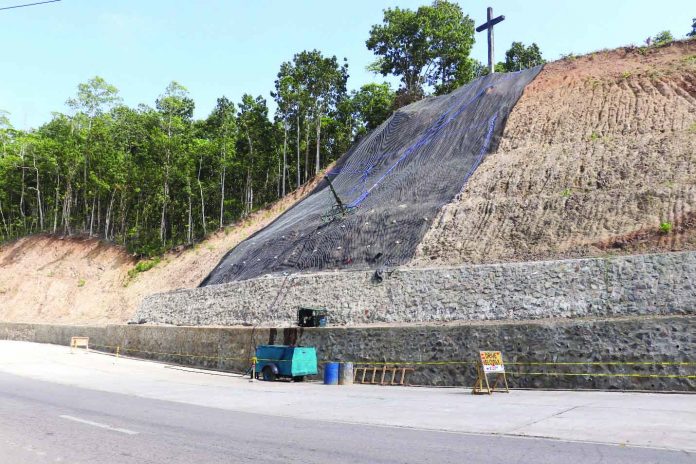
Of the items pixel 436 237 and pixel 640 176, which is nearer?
pixel 640 176

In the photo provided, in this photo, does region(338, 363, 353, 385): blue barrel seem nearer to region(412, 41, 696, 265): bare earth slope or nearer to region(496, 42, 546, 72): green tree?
region(412, 41, 696, 265): bare earth slope

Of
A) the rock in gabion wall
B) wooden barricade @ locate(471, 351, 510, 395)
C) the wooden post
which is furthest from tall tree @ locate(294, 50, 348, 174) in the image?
wooden barricade @ locate(471, 351, 510, 395)

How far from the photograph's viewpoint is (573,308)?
→ 1669 cm

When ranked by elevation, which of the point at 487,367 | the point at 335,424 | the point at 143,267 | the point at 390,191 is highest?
the point at 390,191

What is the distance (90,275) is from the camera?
43.2 m

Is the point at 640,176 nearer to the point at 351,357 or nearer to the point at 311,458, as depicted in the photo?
the point at 351,357

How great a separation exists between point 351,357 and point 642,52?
1148 inches

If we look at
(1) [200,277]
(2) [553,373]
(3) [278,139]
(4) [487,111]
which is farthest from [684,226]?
(3) [278,139]

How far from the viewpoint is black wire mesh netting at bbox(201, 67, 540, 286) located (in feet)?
83.7

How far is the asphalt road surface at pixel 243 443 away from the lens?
6422mm

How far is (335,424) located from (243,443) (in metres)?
2.47

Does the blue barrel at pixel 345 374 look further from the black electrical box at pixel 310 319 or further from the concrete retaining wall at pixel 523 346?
the black electrical box at pixel 310 319

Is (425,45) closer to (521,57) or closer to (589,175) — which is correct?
(521,57)

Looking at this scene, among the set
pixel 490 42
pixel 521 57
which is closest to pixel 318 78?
pixel 490 42
